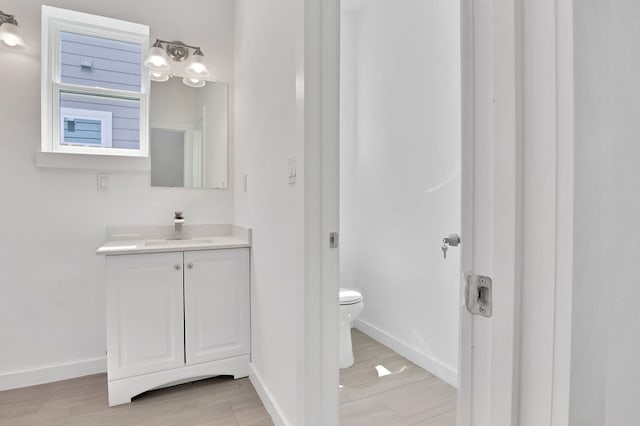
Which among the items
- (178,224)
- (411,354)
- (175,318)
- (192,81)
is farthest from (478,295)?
(192,81)

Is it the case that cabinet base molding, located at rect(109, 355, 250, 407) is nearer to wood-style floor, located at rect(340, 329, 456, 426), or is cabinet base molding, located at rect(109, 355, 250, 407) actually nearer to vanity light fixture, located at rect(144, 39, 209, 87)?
wood-style floor, located at rect(340, 329, 456, 426)

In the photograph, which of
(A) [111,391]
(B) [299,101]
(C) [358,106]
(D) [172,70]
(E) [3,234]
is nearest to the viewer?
(B) [299,101]

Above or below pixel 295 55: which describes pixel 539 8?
below

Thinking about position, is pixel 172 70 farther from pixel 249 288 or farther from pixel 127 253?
pixel 249 288

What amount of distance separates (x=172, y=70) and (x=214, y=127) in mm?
484

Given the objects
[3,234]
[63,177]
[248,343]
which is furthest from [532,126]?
[3,234]

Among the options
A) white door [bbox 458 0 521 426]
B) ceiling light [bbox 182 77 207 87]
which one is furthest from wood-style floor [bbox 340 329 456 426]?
ceiling light [bbox 182 77 207 87]

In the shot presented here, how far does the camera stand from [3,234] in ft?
6.61

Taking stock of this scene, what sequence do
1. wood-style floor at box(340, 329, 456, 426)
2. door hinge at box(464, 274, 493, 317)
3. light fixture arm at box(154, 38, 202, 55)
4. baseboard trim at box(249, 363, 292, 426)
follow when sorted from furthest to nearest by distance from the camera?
light fixture arm at box(154, 38, 202, 55) < wood-style floor at box(340, 329, 456, 426) < baseboard trim at box(249, 363, 292, 426) < door hinge at box(464, 274, 493, 317)

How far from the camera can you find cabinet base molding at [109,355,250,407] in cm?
183

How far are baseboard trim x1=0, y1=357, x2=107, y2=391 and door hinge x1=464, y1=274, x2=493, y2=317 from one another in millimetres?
2521

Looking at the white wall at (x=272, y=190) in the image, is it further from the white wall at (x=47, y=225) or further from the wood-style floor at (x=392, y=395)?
the white wall at (x=47, y=225)

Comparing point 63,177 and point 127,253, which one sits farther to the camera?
point 63,177

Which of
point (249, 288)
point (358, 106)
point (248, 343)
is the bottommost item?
point (248, 343)
